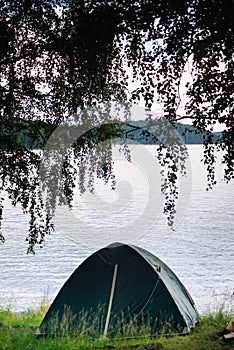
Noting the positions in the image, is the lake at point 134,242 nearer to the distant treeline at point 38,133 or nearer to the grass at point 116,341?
the distant treeline at point 38,133

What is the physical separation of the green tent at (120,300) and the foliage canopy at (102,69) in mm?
1470

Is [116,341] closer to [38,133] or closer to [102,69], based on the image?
[38,133]

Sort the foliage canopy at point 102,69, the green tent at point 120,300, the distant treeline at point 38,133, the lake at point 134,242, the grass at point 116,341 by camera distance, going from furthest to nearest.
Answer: the lake at point 134,242
the green tent at point 120,300
the distant treeline at point 38,133
the grass at point 116,341
the foliage canopy at point 102,69

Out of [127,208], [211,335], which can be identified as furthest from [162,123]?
[127,208]

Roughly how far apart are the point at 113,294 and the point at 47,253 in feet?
62.0

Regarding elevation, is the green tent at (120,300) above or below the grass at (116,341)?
above

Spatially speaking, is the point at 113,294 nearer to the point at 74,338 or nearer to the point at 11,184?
the point at 74,338

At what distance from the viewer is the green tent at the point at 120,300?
9646 mm

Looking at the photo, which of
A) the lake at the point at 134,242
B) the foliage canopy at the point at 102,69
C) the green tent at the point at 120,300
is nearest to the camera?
the foliage canopy at the point at 102,69

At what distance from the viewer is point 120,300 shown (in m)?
9.94

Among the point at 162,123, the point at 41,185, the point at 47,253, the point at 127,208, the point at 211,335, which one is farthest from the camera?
the point at 127,208

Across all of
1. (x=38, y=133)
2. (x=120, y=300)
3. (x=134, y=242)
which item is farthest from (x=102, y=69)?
(x=134, y=242)

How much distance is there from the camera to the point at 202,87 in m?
6.65

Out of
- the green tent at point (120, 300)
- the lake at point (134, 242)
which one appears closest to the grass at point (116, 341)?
the green tent at point (120, 300)
